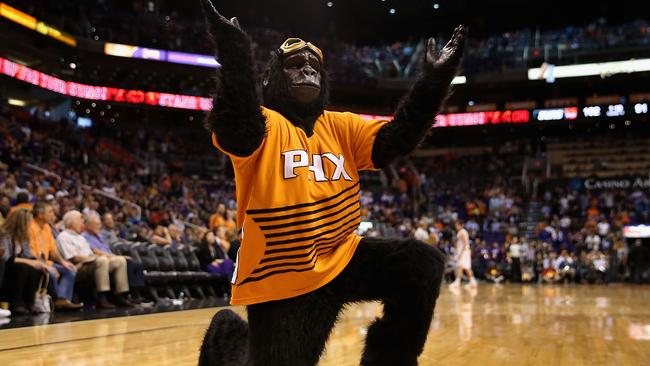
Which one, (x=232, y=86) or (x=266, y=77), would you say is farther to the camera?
(x=266, y=77)

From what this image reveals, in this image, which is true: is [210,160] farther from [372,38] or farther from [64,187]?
[372,38]

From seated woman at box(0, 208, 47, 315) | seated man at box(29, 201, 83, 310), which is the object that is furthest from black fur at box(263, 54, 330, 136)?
seated man at box(29, 201, 83, 310)

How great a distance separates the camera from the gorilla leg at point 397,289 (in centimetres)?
234

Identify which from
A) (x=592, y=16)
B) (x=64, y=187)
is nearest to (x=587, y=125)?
(x=592, y=16)

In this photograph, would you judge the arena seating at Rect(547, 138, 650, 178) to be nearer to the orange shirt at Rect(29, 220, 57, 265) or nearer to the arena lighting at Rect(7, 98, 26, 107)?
the arena lighting at Rect(7, 98, 26, 107)

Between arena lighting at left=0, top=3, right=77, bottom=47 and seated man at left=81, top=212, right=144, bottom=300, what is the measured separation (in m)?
16.7

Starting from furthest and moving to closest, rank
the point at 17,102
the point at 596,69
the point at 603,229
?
the point at 596,69, the point at 17,102, the point at 603,229

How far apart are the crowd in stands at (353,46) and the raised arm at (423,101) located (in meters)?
25.2

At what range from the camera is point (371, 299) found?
247 centimetres

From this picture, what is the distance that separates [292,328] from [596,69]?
31030 millimetres

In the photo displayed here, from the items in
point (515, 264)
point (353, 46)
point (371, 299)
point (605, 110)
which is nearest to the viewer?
point (371, 299)

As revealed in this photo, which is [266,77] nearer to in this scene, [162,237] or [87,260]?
[87,260]

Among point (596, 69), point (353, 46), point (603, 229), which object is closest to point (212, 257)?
point (603, 229)

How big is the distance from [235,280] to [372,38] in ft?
126
